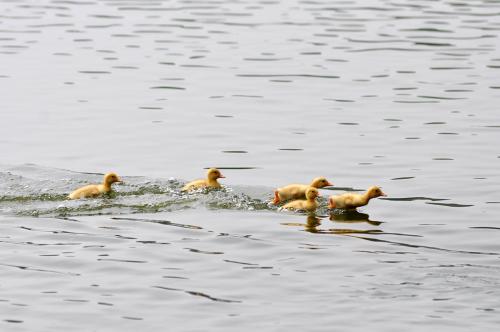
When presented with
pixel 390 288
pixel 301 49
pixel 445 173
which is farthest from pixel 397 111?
pixel 390 288

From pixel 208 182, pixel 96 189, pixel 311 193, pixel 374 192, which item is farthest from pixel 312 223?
pixel 96 189

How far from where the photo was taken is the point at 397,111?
27109 millimetres

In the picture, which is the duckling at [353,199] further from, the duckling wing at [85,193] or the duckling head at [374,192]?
the duckling wing at [85,193]

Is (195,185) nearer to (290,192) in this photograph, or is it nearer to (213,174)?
(213,174)

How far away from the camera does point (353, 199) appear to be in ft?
64.7

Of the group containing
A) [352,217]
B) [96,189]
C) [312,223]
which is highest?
[96,189]

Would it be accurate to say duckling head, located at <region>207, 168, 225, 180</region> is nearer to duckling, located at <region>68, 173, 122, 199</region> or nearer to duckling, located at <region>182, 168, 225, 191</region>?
duckling, located at <region>182, 168, 225, 191</region>

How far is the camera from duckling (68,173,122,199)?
20.2 metres

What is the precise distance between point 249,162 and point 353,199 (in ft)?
12.4

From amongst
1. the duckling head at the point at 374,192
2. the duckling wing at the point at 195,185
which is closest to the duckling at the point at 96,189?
the duckling wing at the point at 195,185

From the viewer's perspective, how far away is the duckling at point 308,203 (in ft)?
65.2

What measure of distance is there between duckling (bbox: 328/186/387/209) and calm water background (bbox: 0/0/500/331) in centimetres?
23

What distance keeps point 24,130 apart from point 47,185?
495cm

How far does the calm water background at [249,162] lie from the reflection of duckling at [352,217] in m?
0.05
